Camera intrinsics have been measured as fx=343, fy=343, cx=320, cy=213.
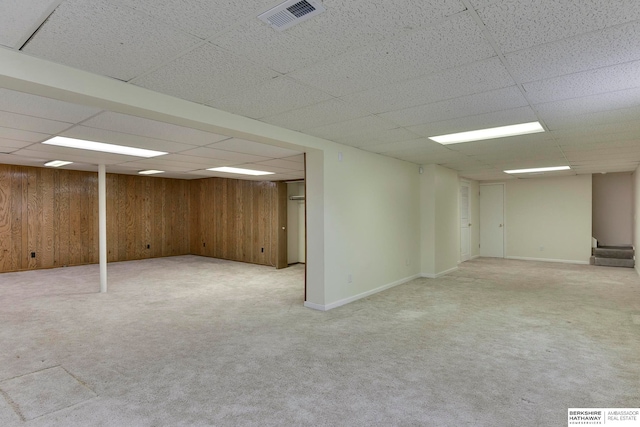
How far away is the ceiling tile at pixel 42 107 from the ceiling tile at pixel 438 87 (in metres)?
2.33

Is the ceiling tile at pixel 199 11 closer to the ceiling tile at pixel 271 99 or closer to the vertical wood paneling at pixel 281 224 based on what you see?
the ceiling tile at pixel 271 99

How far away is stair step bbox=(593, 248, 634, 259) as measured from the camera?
809cm

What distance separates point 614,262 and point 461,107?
7.86m

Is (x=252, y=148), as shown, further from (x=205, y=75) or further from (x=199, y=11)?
(x=199, y=11)

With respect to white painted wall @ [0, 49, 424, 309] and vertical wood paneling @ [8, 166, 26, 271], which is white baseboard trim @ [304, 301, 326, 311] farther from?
vertical wood paneling @ [8, 166, 26, 271]

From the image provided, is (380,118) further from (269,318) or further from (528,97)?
(269,318)

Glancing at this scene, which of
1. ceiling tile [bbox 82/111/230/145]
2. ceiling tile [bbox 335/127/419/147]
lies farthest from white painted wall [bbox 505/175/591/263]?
ceiling tile [bbox 82/111/230/145]

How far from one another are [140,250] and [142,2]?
9.04 m

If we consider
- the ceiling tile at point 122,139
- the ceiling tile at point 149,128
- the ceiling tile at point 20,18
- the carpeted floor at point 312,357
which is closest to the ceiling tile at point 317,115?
the ceiling tile at point 149,128

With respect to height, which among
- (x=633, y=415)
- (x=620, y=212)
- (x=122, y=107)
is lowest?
(x=633, y=415)

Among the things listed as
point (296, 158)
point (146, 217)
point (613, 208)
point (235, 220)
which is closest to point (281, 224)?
point (235, 220)

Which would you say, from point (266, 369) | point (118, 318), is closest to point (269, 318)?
point (266, 369)

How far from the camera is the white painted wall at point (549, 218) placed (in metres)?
8.79

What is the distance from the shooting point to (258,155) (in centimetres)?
513
